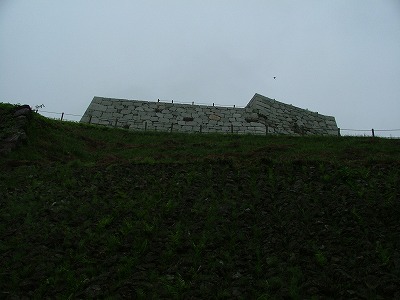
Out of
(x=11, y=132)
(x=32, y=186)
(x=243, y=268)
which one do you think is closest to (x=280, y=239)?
(x=243, y=268)

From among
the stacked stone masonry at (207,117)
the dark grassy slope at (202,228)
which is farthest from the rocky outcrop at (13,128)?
the stacked stone masonry at (207,117)

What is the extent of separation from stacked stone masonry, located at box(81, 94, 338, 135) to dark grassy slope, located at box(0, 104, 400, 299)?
18.3 meters

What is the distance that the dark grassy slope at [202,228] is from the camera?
8094 millimetres

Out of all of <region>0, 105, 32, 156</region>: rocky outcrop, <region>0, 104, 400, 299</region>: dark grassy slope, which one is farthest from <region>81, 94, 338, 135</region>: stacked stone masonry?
<region>0, 104, 400, 299</region>: dark grassy slope

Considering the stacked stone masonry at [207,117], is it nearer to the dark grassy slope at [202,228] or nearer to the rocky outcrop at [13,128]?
the rocky outcrop at [13,128]

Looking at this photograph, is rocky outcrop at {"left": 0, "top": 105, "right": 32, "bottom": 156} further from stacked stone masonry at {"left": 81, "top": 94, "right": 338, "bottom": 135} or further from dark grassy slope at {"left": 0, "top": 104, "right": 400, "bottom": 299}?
stacked stone masonry at {"left": 81, "top": 94, "right": 338, "bottom": 135}

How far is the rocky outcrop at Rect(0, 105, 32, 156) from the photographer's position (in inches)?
767

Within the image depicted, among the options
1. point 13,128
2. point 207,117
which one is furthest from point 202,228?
point 207,117

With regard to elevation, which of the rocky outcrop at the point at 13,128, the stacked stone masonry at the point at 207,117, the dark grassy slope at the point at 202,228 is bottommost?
the dark grassy slope at the point at 202,228

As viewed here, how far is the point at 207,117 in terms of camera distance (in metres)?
37.5

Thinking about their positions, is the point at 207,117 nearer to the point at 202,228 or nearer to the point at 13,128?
the point at 13,128

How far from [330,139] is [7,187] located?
2059 centimetres

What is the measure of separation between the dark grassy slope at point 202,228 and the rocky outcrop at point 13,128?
2092 millimetres

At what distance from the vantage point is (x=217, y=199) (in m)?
12.8
